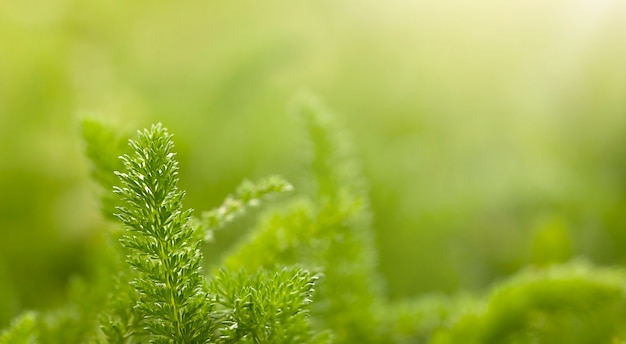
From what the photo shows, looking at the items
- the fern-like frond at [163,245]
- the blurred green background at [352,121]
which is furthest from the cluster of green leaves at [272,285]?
the blurred green background at [352,121]

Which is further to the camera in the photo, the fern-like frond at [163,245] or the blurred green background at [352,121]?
the blurred green background at [352,121]

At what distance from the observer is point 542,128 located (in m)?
1.00

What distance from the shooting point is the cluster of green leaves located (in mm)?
260

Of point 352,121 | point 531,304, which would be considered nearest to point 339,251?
point 531,304

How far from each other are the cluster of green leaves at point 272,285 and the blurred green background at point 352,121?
109mm

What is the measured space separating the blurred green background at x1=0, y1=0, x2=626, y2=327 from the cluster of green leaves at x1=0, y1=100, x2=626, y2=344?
109 mm

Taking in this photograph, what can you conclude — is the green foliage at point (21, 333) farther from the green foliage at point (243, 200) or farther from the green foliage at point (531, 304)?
the green foliage at point (531, 304)

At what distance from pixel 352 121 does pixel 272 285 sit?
2.22 ft

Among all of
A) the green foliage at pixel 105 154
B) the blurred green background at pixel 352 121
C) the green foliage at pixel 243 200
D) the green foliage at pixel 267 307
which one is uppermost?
the blurred green background at pixel 352 121

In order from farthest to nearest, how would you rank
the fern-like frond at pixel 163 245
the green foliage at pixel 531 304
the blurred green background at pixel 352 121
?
the blurred green background at pixel 352 121 < the green foliage at pixel 531 304 < the fern-like frond at pixel 163 245

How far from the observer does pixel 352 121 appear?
3.05ft

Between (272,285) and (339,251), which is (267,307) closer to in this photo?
(272,285)

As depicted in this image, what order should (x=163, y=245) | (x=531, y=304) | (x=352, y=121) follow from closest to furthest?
(x=163, y=245) → (x=531, y=304) → (x=352, y=121)

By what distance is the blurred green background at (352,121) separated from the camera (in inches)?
25.7
